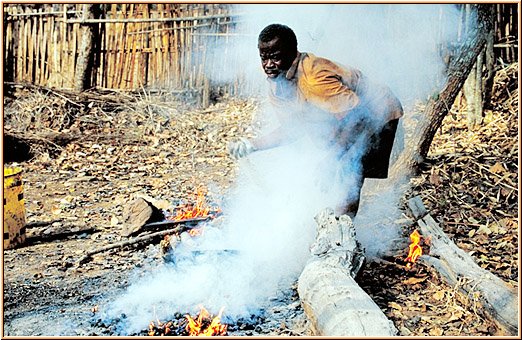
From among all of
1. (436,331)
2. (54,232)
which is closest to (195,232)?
(54,232)

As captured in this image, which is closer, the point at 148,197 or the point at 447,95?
the point at 447,95

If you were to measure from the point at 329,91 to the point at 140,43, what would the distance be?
21.6 ft

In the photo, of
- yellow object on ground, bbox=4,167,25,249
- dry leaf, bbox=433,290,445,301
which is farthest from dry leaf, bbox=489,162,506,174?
yellow object on ground, bbox=4,167,25,249

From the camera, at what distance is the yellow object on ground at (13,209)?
4.58 m

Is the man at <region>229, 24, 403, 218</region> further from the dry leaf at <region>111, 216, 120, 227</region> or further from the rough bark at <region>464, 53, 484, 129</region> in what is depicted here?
the rough bark at <region>464, 53, 484, 129</region>

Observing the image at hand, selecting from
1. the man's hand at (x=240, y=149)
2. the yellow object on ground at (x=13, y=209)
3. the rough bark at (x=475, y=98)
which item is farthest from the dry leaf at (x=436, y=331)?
the rough bark at (x=475, y=98)

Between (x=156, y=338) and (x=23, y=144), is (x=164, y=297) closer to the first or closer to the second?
(x=156, y=338)

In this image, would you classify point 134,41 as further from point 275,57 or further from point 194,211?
point 275,57

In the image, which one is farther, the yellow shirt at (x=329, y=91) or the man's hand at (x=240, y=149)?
the man's hand at (x=240, y=149)

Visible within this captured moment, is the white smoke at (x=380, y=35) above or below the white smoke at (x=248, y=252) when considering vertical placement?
above

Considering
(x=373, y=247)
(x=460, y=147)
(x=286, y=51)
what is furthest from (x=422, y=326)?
(x=460, y=147)

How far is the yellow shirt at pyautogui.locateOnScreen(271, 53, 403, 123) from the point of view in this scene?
3.69 meters

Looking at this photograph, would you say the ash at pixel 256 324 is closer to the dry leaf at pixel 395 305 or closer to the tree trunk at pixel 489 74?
the dry leaf at pixel 395 305

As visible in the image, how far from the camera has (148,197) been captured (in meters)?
5.78
